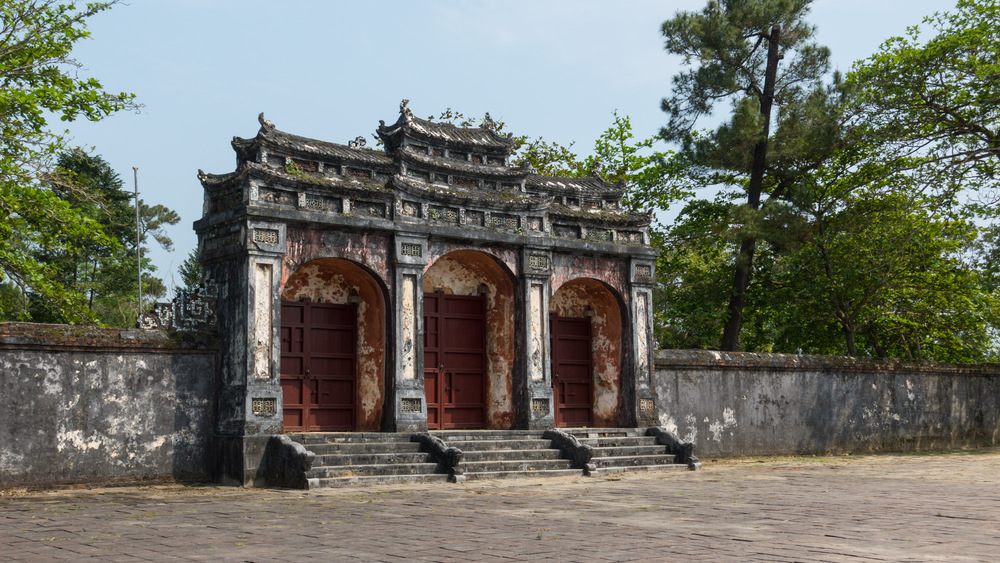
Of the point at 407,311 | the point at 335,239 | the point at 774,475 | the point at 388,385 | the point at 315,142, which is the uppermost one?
the point at 315,142

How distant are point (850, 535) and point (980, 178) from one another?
57.3 ft

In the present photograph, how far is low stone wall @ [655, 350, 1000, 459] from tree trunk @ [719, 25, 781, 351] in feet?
11.6

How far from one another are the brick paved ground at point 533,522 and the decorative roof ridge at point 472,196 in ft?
15.7

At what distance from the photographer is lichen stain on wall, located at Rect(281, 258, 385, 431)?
49.0 feet

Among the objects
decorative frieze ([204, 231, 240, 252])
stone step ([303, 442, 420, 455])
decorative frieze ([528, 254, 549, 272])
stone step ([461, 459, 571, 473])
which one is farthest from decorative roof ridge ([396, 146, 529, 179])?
stone step ([461, 459, 571, 473])

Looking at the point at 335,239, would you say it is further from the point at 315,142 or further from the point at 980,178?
the point at 980,178

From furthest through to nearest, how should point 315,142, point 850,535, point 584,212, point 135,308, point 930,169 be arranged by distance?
point 135,308 → point 930,169 → point 584,212 → point 315,142 → point 850,535

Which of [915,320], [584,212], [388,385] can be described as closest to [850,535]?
[388,385]

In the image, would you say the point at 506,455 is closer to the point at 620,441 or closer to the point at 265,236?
the point at 620,441

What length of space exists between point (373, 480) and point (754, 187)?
546 inches

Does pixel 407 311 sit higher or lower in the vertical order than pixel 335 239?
lower

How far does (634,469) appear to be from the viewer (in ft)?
49.3

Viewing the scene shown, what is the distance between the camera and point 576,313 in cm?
1770

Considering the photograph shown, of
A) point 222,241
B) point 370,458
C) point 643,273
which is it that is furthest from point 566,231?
point 222,241
